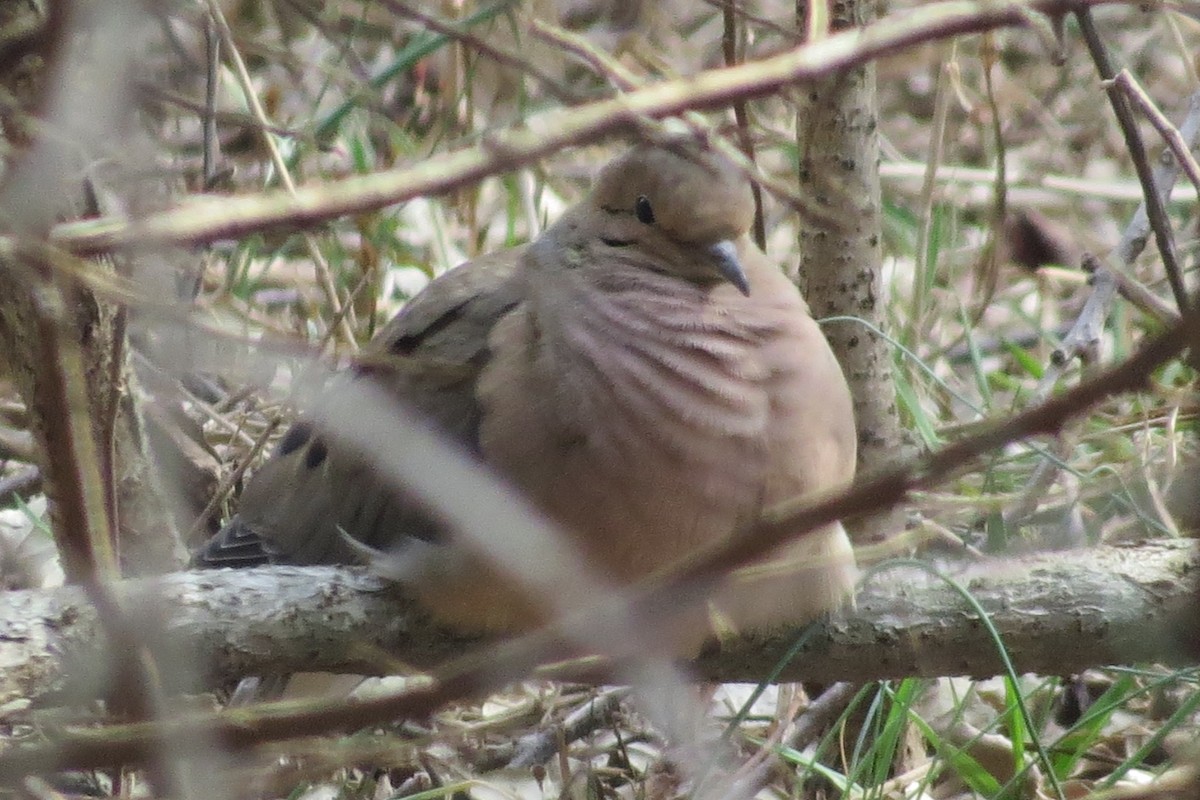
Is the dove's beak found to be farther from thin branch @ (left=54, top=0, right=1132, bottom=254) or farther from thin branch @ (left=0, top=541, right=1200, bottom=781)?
Result: thin branch @ (left=54, top=0, right=1132, bottom=254)

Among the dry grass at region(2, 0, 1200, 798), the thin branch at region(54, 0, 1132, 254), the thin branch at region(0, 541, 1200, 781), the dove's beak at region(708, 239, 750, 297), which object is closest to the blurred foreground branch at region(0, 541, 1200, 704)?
the thin branch at region(0, 541, 1200, 781)

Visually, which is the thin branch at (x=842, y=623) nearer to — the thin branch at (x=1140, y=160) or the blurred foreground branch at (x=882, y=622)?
the blurred foreground branch at (x=882, y=622)

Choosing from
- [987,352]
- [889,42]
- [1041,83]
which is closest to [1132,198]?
[987,352]

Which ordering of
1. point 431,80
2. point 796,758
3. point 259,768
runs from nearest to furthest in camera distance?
point 259,768 < point 796,758 < point 431,80

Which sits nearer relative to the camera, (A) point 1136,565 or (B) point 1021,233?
(A) point 1136,565

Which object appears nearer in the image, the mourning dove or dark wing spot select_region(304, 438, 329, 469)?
the mourning dove

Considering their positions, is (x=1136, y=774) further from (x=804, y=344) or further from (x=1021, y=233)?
(x=1021, y=233)

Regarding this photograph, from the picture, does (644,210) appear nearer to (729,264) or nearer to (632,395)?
(729,264)

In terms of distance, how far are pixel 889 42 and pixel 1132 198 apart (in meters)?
3.85

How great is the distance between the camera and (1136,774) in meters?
2.79

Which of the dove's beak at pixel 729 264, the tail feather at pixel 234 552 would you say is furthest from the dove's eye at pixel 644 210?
the tail feather at pixel 234 552

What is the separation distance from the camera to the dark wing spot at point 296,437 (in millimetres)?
3049

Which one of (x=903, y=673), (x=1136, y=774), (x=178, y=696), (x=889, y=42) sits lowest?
(x=1136, y=774)

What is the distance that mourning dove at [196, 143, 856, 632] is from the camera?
229 centimetres
